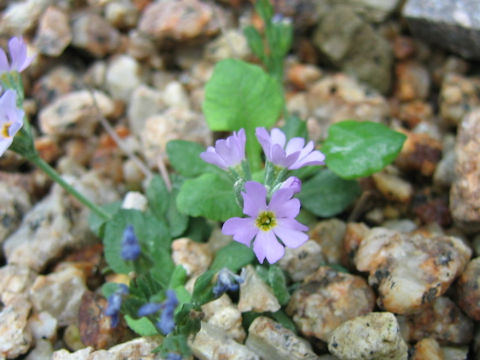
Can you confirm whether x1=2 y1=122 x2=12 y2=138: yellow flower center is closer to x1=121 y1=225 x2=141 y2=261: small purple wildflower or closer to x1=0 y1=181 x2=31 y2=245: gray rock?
x1=0 y1=181 x2=31 y2=245: gray rock

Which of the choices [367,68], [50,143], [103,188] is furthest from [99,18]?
[367,68]

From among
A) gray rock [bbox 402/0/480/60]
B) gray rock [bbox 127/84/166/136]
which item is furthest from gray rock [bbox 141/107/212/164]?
gray rock [bbox 402/0/480/60]

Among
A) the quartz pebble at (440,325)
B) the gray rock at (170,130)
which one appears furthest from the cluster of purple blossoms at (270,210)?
the gray rock at (170,130)

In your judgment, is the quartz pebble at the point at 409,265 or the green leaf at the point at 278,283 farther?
the green leaf at the point at 278,283

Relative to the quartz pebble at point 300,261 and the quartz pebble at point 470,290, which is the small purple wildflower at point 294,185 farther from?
the quartz pebble at point 470,290

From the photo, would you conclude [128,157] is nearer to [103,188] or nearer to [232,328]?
[103,188]
